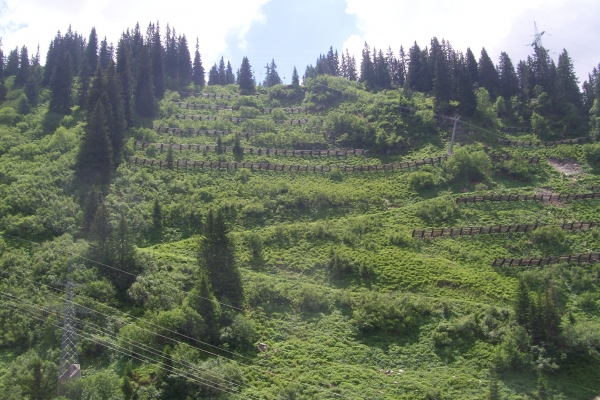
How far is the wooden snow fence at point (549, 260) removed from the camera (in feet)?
162

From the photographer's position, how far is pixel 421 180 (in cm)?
6794

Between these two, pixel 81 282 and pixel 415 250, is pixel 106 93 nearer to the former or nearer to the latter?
pixel 81 282

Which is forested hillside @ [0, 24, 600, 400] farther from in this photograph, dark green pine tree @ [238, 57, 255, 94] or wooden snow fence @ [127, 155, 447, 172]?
dark green pine tree @ [238, 57, 255, 94]

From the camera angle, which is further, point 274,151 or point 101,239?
point 274,151

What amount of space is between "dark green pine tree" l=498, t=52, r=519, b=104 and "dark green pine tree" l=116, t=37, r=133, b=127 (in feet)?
218

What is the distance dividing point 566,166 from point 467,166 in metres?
15.1

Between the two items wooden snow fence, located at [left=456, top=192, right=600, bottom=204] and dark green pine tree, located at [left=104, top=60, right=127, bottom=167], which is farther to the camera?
dark green pine tree, located at [left=104, top=60, right=127, bottom=167]

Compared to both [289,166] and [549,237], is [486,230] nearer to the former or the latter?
[549,237]

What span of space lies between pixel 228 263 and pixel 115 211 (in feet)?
63.6

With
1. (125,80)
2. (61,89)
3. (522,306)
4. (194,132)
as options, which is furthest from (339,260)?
(61,89)

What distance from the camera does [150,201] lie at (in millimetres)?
61719

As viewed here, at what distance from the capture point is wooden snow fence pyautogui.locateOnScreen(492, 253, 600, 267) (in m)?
49.4

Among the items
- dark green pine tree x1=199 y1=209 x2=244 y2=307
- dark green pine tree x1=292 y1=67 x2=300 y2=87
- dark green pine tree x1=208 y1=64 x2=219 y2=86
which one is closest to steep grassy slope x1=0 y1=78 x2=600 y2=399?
dark green pine tree x1=199 y1=209 x2=244 y2=307

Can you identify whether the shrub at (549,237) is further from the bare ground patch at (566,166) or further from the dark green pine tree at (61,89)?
the dark green pine tree at (61,89)
